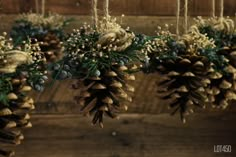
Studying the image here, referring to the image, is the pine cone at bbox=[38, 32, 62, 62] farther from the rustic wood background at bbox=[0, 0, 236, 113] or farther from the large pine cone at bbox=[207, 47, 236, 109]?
the large pine cone at bbox=[207, 47, 236, 109]

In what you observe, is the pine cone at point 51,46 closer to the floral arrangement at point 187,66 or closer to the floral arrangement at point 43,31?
the floral arrangement at point 43,31

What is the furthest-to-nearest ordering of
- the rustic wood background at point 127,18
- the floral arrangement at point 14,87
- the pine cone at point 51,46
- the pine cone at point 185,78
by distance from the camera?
→ the rustic wood background at point 127,18 → the pine cone at point 51,46 → the pine cone at point 185,78 → the floral arrangement at point 14,87

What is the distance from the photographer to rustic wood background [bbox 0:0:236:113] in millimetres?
1315

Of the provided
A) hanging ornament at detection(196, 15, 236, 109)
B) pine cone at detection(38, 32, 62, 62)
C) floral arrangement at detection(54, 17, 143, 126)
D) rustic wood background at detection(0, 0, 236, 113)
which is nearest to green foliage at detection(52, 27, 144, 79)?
floral arrangement at detection(54, 17, 143, 126)

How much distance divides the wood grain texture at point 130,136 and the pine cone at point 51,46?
0.20 meters

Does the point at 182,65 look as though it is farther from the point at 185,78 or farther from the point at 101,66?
the point at 101,66

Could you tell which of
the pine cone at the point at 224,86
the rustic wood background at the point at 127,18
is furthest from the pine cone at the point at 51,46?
the pine cone at the point at 224,86

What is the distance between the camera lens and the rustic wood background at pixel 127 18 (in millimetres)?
1315

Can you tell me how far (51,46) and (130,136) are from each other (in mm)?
329

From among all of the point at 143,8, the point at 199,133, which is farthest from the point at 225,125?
the point at 143,8

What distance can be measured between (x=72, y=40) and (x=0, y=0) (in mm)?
475

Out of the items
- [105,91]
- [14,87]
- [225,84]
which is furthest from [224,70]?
[14,87]

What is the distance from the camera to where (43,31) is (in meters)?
1.18

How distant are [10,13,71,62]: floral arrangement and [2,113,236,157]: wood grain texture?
0.70 feet
